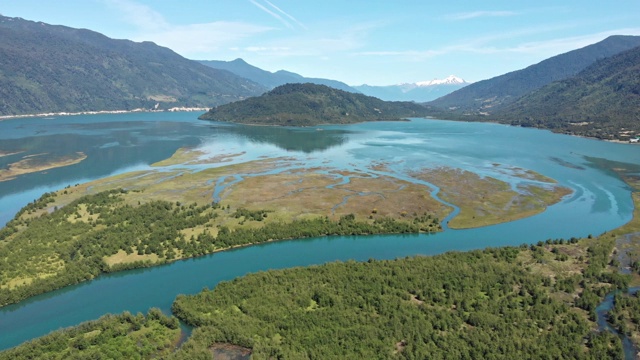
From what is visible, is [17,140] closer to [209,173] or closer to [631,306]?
[209,173]

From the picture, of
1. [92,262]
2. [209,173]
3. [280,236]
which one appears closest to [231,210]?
[280,236]

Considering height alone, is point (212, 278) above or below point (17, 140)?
below

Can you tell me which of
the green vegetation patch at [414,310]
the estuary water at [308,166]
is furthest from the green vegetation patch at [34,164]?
the green vegetation patch at [414,310]

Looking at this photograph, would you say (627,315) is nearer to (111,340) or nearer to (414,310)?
(414,310)

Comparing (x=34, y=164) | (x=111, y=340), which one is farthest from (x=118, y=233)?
(x=34, y=164)

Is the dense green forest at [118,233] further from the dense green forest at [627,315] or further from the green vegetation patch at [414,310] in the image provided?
the dense green forest at [627,315]

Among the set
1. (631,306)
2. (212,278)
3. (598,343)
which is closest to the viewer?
(598,343)
